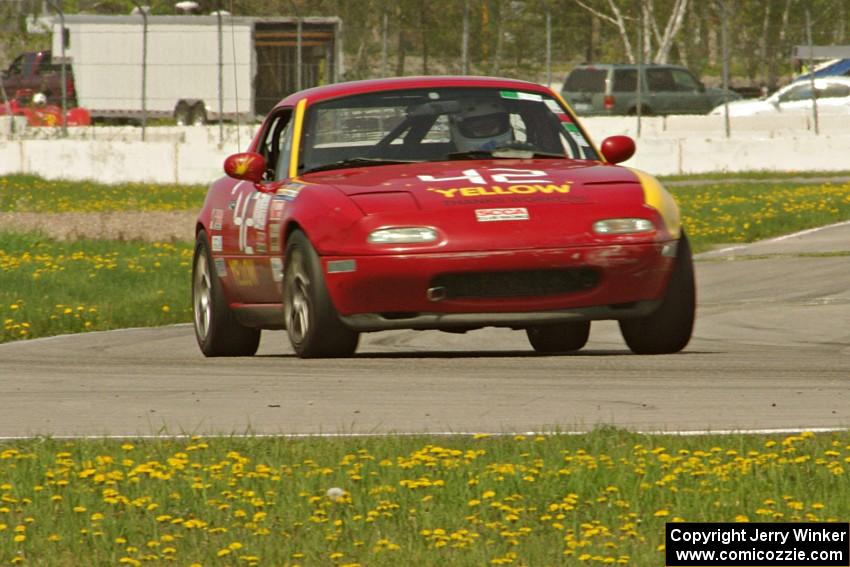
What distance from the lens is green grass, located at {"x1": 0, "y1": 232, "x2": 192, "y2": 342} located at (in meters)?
13.6

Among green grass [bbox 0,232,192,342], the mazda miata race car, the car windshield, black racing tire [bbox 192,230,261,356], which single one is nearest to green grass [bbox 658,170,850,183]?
green grass [bbox 0,232,192,342]

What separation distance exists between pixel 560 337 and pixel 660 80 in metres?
32.1

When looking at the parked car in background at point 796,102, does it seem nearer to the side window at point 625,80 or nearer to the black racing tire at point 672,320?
the side window at point 625,80

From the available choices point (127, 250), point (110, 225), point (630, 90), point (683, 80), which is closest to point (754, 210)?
point (110, 225)

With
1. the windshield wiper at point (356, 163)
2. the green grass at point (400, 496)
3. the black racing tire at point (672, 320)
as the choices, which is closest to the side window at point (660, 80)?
the windshield wiper at point (356, 163)

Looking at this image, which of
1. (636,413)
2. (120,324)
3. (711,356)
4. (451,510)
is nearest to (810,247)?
(120,324)

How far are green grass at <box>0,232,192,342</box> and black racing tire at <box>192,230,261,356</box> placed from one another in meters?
2.09

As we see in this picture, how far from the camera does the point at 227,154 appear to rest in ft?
101

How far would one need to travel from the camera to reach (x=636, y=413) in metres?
7.38

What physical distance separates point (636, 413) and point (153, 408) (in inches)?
79.8

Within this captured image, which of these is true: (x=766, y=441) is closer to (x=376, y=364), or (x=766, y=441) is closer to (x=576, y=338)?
(x=376, y=364)

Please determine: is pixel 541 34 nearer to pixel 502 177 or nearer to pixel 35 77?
pixel 35 77

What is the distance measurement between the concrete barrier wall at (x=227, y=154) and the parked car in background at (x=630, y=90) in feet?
24.9

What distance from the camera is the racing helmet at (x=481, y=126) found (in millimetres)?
10016
